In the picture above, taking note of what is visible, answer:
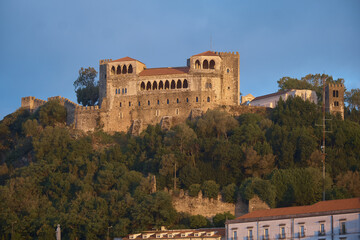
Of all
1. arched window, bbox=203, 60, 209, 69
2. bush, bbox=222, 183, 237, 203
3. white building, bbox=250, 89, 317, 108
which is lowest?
bush, bbox=222, 183, 237, 203

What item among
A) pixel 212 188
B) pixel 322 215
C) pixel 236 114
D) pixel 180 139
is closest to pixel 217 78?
pixel 236 114

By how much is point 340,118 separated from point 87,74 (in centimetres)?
3643

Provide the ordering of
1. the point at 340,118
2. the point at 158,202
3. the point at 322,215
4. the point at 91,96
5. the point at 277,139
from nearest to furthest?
the point at 322,215
the point at 158,202
the point at 277,139
the point at 340,118
the point at 91,96

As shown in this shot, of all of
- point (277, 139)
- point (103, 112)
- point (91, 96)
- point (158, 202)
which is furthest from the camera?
point (91, 96)

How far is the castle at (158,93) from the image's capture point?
8606cm

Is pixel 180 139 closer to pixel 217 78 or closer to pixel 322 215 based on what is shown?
pixel 217 78

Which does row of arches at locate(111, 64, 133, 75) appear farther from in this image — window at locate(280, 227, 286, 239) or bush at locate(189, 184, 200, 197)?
window at locate(280, 227, 286, 239)

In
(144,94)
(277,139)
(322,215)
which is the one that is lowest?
(322,215)

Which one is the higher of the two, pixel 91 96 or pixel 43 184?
pixel 91 96

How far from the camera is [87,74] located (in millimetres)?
102312

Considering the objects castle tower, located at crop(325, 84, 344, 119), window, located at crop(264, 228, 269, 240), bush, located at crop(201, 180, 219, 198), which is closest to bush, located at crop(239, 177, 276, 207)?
bush, located at crop(201, 180, 219, 198)

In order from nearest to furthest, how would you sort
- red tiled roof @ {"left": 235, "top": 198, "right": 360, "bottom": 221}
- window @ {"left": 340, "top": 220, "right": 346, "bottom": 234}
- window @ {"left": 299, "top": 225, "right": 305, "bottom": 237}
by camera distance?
window @ {"left": 340, "top": 220, "right": 346, "bottom": 234}, red tiled roof @ {"left": 235, "top": 198, "right": 360, "bottom": 221}, window @ {"left": 299, "top": 225, "right": 305, "bottom": 237}

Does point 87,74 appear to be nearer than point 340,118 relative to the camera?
No

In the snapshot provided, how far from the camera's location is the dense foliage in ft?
228
